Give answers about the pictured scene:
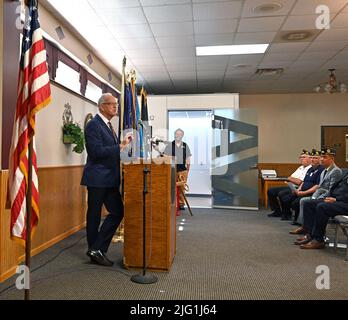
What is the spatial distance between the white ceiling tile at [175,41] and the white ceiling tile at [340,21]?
6.42ft

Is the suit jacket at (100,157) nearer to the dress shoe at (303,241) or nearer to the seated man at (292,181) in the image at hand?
the dress shoe at (303,241)

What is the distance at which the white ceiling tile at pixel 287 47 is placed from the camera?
4.73m

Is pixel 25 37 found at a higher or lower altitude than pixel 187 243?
higher

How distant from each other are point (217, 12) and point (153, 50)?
1588 mm

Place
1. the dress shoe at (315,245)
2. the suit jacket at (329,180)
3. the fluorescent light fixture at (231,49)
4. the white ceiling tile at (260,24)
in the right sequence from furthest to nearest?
the fluorescent light fixture at (231,49)
the white ceiling tile at (260,24)
the suit jacket at (329,180)
the dress shoe at (315,245)

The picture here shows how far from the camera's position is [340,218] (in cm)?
327

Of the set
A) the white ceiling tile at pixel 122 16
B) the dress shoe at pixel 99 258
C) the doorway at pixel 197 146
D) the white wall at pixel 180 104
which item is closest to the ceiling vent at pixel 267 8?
the white ceiling tile at pixel 122 16

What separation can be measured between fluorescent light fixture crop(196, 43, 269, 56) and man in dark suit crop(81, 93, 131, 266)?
8.66ft

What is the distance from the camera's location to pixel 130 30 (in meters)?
4.20

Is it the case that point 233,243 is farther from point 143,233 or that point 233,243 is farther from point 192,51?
point 192,51

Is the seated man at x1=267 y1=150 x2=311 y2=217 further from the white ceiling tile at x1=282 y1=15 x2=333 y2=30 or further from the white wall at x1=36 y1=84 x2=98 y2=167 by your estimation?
the white wall at x1=36 y1=84 x2=98 y2=167

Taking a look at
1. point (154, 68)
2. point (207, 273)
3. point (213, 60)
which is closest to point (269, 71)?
point (213, 60)
